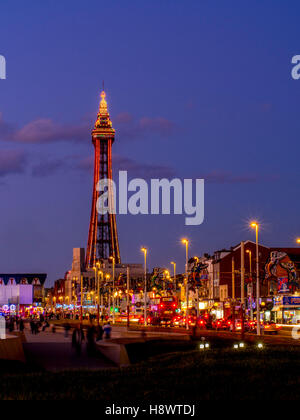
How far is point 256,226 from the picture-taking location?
7756 cm

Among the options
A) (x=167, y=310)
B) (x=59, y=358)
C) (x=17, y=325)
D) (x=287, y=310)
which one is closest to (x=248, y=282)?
(x=287, y=310)

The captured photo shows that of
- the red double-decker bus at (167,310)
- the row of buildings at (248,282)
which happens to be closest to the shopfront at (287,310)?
the row of buildings at (248,282)

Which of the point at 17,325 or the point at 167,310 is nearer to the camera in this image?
the point at 17,325

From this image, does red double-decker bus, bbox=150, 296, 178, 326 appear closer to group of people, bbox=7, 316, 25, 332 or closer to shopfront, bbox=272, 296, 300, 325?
shopfront, bbox=272, 296, 300, 325

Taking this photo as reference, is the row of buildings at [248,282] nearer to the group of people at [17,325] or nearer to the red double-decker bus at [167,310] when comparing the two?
the red double-decker bus at [167,310]

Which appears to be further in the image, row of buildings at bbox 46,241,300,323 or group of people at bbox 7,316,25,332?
row of buildings at bbox 46,241,300,323

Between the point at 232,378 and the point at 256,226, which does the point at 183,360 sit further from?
the point at 256,226

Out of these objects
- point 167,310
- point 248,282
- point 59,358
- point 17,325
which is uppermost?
point 248,282

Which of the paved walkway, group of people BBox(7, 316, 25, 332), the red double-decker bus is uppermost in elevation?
the red double-decker bus

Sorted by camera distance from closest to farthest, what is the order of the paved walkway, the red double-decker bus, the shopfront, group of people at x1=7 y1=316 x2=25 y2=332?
the paved walkway < group of people at x1=7 y1=316 x2=25 y2=332 < the shopfront < the red double-decker bus

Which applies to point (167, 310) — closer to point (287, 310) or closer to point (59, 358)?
point (287, 310)

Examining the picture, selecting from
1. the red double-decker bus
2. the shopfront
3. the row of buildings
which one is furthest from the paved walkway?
the red double-decker bus
